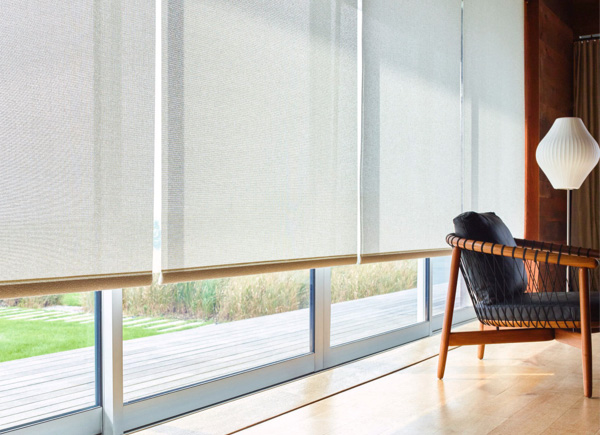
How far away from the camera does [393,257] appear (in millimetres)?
3244

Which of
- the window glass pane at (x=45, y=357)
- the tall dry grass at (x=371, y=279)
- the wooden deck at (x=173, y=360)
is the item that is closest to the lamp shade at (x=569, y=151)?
the tall dry grass at (x=371, y=279)

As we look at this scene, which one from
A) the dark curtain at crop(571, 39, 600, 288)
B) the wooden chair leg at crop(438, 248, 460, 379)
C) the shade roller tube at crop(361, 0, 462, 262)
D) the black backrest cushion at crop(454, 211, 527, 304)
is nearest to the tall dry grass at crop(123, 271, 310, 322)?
the shade roller tube at crop(361, 0, 462, 262)

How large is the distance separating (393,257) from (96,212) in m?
1.83

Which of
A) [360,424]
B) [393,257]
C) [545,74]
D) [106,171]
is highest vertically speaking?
[545,74]

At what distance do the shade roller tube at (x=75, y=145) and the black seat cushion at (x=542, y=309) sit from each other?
5.43 ft

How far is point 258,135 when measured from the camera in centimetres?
239

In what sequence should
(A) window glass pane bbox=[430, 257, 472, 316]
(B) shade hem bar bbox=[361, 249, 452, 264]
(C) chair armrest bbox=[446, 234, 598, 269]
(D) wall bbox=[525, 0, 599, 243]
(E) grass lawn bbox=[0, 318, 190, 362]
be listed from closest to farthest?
1. (E) grass lawn bbox=[0, 318, 190, 362]
2. (C) chair armrest bbox=[446, 234, 598, 269]
3. (B) shade hem bar bbox=[361, 249, 452, 264]
4. (A) window glass pane bbox=[430, 257, 472, 316]
5. (D) wall bbox=[525, 0, 599, 243]

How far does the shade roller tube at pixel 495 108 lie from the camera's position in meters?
4.16

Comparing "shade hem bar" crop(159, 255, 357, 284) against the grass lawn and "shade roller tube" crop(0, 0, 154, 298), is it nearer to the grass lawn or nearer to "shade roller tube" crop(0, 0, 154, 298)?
"shade roller tube" crop(0, 0, 154, 298)

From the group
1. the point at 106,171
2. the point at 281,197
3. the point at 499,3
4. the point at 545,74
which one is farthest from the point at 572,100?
the point at 106,171

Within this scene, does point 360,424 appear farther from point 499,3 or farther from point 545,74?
point 545,74

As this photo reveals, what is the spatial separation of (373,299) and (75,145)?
215cm

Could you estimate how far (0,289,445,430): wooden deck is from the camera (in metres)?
1.95

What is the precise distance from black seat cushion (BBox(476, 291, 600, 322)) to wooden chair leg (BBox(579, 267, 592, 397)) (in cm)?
7
